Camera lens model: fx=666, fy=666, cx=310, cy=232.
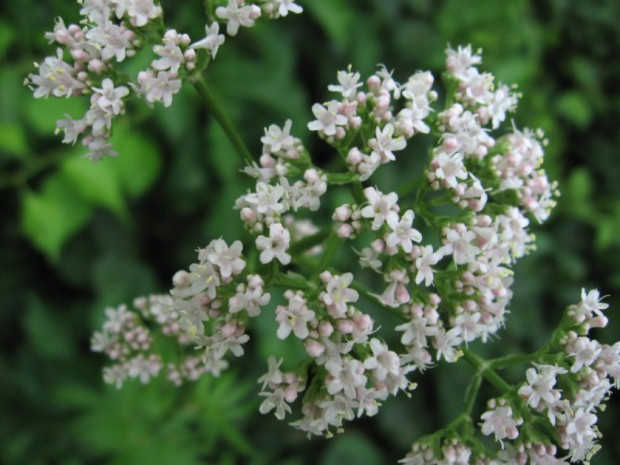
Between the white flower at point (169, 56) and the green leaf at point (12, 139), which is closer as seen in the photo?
the white flower at point (169, 56)

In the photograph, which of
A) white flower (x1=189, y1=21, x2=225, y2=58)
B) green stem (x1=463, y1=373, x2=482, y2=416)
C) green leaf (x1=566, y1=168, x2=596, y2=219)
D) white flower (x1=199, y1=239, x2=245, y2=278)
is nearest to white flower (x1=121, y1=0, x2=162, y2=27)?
white flower (x1=189, y1=21, x2=225, y2=58)

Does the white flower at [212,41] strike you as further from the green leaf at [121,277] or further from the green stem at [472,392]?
the green leaf at [121,277]

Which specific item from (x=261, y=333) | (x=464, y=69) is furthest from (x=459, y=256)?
(x=261, y=333)

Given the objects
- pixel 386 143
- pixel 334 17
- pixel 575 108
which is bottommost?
pixel 386 143

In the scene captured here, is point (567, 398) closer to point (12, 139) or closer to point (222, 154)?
point (222, 154)

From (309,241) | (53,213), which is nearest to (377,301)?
(309,241)

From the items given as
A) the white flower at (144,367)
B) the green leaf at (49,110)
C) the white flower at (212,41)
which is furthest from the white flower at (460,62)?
the green leaf at (49,110)
